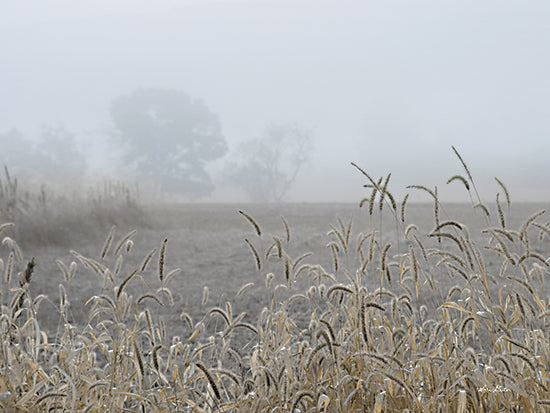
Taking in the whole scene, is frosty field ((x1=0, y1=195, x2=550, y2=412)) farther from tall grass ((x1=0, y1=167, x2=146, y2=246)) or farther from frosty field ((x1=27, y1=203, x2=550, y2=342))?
tall grass ((x1=0, y1=167, x2=146, y2=246))

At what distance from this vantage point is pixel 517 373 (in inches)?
72.9

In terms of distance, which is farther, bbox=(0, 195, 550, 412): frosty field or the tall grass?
the tall grass

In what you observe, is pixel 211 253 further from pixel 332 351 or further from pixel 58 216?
pixel 332 351

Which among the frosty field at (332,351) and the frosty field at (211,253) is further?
the frosty field at (211,253)

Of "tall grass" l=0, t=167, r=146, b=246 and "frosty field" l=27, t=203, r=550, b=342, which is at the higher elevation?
"tall grass" l=0, t=167, r=146, b=246

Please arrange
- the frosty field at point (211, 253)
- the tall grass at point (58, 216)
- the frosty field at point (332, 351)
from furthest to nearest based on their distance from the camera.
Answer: the tall grass at point (58, 216) < the frosty field at point (211, 253) < the frosty field at point (332, 351)

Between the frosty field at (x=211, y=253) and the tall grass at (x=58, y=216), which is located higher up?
the tall grass at (x=58, y=216)

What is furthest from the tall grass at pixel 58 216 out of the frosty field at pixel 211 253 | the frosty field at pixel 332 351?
the frosty field at pixel 332 351

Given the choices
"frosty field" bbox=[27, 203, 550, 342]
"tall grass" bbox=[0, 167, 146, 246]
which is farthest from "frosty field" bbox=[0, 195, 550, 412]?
"tall grass" bbox=[0, 167, 146, 246]

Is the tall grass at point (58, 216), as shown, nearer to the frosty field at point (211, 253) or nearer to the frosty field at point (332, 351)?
the frosty field at point (211, 253)

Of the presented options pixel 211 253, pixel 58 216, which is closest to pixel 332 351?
pixel 211 253

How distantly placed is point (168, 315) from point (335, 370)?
285 centimetres

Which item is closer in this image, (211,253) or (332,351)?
(332,351)

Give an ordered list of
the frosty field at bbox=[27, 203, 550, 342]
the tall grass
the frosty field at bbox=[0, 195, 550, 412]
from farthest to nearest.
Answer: the tall grass → the frosty field at bbox=[27, 203, 550, 342] → the frosty field at bbox=[0, 195, 550, 412]
